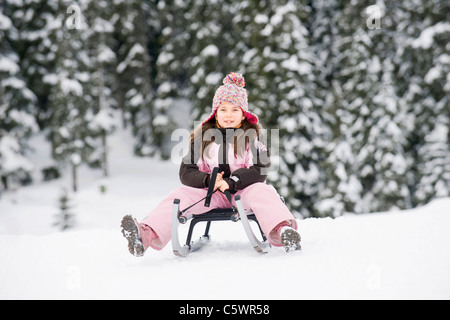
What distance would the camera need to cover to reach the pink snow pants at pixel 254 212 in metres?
2.96

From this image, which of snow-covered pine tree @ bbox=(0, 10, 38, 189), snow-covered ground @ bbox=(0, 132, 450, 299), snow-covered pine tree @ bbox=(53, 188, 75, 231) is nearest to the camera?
snow-covered ground @ bbox=(0, 132, 450, 299)

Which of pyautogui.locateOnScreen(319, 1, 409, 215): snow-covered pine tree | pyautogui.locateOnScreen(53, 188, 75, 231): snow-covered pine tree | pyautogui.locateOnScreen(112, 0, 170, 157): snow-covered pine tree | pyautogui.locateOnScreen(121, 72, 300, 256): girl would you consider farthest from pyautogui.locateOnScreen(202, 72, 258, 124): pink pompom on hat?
pyautogui.locateOnScreen(112, 0, 170, 157): snow-covered pine tree

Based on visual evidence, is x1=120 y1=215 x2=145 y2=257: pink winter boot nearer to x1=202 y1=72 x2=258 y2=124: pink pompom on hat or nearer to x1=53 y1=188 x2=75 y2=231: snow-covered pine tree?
x1=202 y1=72 x2=258 y2=124: pink pompom on hat

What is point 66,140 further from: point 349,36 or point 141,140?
point 349,36

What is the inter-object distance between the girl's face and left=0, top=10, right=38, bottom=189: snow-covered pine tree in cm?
1745

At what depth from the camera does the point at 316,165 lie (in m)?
14.9

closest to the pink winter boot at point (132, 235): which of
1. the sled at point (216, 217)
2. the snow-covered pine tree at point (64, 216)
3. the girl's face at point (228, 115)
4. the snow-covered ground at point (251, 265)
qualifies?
the snow-covered ground at point (251, 265)

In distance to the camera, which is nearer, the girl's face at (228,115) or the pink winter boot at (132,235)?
the pink winter boot at (132,235)

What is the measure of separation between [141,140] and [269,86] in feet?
41.7

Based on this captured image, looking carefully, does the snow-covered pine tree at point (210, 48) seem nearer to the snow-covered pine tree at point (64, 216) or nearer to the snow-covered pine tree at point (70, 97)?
the snow-covered pine tree at point (64, 216)

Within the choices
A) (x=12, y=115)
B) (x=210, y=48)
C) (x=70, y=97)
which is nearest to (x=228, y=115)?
(x=210, y=48)

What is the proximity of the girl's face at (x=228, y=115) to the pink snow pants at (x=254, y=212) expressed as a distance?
609mm

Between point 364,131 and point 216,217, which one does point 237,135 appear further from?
point 364,131

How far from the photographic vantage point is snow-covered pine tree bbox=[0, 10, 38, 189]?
17.9 meters
